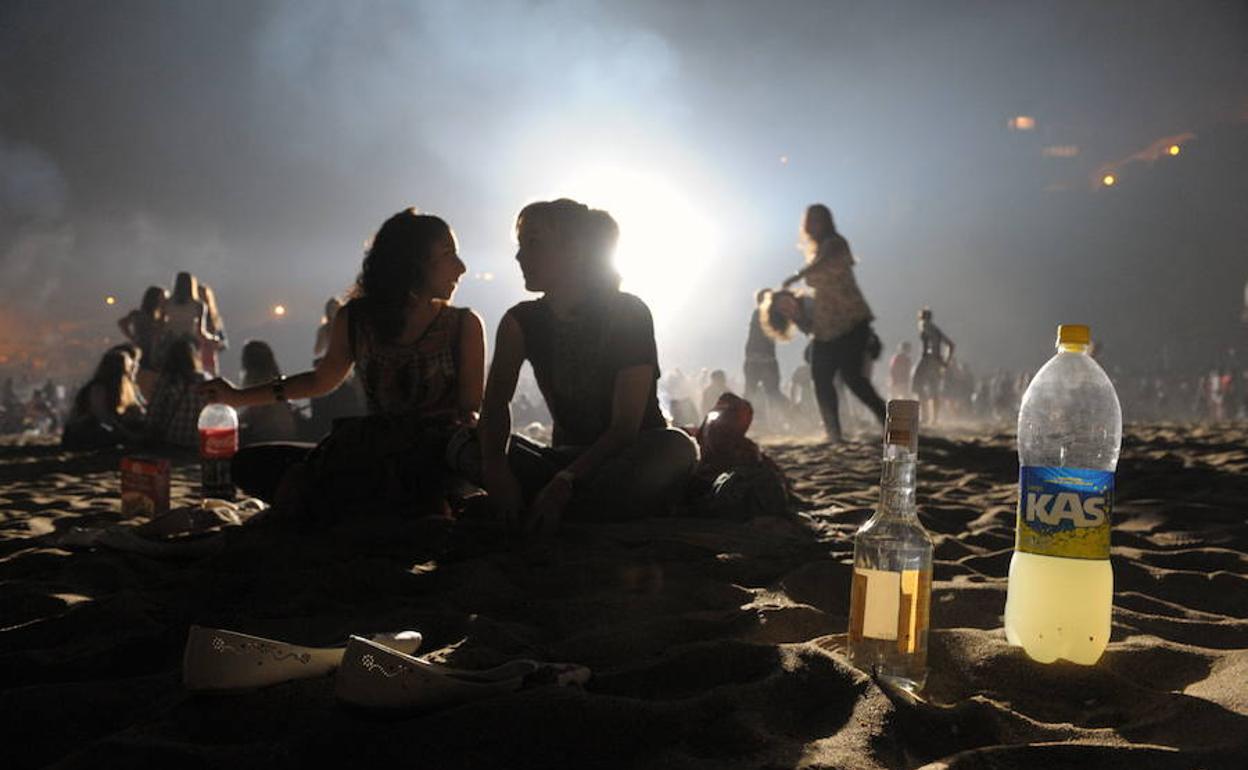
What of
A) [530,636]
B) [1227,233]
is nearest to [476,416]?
[530,636]

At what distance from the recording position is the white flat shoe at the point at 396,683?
1186 mm

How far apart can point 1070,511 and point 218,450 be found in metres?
3.35

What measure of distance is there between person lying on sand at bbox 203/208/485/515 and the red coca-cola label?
0.26 m

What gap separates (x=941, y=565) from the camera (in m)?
2.51

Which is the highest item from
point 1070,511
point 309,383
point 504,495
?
point 309,383

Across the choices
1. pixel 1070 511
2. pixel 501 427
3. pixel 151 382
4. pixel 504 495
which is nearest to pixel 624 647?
pixel 1070 511

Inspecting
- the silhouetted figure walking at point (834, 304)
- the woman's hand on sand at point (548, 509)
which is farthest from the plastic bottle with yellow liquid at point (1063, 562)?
the silhouetted figure walking at point (834, 304)

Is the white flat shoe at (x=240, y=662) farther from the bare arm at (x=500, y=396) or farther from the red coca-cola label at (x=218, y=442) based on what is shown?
the red coca-cola label at (x=218, y=442)

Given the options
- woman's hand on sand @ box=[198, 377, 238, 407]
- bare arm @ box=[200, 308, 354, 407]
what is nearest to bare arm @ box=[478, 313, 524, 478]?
bare arm @ box=[200, 308, 354, 407]

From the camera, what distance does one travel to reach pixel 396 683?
119 cm

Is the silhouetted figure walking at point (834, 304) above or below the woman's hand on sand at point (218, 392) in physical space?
above

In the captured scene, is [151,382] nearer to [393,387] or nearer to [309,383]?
[309,383]

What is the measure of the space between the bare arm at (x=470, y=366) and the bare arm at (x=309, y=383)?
485 millimetres

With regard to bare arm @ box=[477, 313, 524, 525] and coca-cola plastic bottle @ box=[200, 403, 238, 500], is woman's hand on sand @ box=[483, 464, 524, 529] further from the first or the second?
coca-cola plastic bottle @ box=[200, 403, 238, 500]
